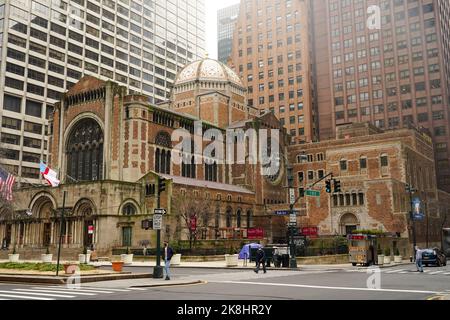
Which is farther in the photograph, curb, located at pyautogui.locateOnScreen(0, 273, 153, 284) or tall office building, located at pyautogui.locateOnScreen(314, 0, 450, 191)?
tall office building, located at pyautogui.locateOnScreen(314, 0, 450, 191)

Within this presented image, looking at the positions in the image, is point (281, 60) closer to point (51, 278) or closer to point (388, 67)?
point (388, 67)

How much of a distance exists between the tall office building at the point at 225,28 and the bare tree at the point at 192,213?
133 meters

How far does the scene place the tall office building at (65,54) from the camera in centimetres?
8625

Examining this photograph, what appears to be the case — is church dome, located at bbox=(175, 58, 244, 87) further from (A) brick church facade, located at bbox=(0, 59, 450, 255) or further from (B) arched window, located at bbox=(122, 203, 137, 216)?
(B) arched window, located at bbox=(122, 203, 137, 216)

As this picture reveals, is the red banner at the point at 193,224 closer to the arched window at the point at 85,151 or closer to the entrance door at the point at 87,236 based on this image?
the entrance door at the point at 87,236

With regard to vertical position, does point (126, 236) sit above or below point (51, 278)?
above

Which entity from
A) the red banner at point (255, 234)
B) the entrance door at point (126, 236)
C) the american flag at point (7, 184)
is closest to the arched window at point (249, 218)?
the red banner at point (255, 234)

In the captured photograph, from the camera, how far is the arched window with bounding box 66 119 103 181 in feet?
212

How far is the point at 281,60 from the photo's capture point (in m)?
116

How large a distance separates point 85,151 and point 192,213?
20.9 metres

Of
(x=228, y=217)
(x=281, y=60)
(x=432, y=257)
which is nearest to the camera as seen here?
(x=432, y=257)

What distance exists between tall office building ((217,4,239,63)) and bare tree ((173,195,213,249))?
133 metres

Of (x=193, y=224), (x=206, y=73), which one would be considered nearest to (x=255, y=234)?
(x=193, y=224)

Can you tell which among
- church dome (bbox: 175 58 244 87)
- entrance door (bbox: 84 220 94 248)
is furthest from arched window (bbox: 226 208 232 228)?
church dome (bbox: 175 58 244 87)
